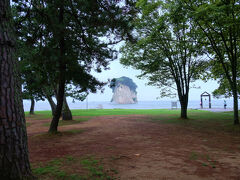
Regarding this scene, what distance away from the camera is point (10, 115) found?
286 cm

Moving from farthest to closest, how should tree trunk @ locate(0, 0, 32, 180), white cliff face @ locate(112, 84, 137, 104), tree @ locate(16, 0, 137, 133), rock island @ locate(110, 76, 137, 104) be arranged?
rock island @ locate(110, 76, 137, 104)
white cliff face @ locate(112, 84, 137, 104)
tree @ locate(16, 0, 137, 133)
tree trunk @ locate(0, 0, 32, 180)

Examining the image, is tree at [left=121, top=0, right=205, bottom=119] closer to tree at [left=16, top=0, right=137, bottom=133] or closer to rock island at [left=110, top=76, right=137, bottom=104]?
tree at [left=16, top=0, right=137, bottom=133]

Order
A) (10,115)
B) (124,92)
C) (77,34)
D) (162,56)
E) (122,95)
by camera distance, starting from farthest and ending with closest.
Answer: (124,92), (122,95), (162,56), (77,34), (10,115)

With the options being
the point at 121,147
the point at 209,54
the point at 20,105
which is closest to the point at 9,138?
the point at 20,105

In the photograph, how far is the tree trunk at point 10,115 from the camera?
280cm

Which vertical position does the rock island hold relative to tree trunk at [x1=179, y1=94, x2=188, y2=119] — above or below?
above

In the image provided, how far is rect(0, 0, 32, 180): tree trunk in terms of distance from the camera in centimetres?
280

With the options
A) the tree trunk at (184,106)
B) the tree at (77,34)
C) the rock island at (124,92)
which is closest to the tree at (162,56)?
the tree trunk at (184,106)

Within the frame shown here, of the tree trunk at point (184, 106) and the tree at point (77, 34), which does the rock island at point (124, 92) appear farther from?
the tree at point (77, 34)

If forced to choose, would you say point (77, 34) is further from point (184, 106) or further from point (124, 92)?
point (124, 92)

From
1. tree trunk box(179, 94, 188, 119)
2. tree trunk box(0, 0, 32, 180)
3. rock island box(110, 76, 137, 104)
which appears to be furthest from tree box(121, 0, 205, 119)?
rock island box(110, 76, 137, 104)

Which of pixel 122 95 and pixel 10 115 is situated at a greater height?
pixel 122 95

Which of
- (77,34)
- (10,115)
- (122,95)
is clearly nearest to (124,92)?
(122,95)

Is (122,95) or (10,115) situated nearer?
(10,115)
